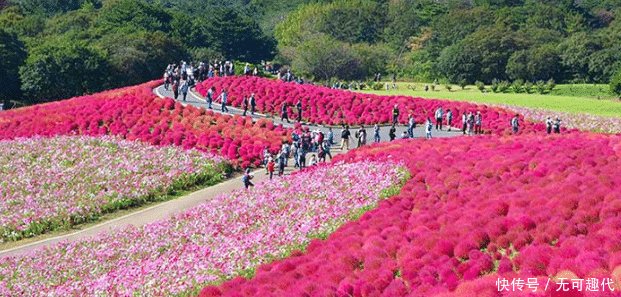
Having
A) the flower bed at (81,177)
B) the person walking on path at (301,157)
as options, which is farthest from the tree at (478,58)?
the person walking on path at (301,157)

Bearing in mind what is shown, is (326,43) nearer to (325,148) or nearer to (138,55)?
(138,55)

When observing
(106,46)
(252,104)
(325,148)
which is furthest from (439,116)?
(106,46)

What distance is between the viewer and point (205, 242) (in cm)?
2091

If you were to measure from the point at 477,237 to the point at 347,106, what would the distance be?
29003 millimetres

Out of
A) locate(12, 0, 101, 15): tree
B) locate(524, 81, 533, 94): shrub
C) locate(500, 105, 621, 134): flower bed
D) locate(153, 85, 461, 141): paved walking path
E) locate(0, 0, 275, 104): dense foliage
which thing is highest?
locate(12, 0, 101, 15): tree

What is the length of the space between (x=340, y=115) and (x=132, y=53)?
43.3 metres

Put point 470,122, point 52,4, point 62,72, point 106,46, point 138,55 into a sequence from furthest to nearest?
point 52,4 < point 106,46 < point 138,55 < point 62,72 < point 470,122

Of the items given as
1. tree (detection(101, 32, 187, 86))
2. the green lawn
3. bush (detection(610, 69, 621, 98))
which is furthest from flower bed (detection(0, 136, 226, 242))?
bush (detection(610, 69, 621, 98))

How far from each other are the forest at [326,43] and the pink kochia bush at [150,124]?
1235 inches

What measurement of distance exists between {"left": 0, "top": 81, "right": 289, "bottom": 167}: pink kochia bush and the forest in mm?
31378

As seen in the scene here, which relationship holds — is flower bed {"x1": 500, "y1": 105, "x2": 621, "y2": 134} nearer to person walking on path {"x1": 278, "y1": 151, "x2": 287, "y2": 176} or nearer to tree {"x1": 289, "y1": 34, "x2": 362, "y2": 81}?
person walking on path {"x1": 278, "y1": 151, "x2": 287, "y2": 176}

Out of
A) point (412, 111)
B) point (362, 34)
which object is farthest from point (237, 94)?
point (362, 34)

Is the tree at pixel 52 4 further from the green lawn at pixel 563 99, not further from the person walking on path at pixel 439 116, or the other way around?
the person walking on path at pixel 439 116

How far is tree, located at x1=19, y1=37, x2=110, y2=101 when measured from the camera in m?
72.5
